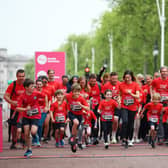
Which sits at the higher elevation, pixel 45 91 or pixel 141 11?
pixel 141 11

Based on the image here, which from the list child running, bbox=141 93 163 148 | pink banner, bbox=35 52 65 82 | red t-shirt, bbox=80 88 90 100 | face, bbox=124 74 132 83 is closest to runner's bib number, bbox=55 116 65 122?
red t-shirt, bbox=80 88 90 100

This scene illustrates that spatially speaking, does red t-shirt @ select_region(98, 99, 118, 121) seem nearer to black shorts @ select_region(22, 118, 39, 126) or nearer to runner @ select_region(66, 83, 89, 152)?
runner @ select_region(66, 83, 89, 152)

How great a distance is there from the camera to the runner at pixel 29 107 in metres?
11.1

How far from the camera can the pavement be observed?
9.76 meters

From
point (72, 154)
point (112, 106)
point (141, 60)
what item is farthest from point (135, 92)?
point (141, 60)

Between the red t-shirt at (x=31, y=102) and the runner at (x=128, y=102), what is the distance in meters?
2.74

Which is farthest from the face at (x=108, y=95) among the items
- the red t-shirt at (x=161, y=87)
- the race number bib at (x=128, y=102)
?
the red t-shirt at (x=161, y=87)

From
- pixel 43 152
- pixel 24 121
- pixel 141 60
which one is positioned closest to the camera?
pixel 24 121

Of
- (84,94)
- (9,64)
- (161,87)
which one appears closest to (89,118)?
(84,94)

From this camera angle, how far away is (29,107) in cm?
1107

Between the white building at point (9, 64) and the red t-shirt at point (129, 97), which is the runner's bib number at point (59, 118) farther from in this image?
the white building at point (9, 64)

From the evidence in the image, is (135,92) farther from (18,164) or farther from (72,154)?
(18,164)

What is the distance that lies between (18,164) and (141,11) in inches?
1298

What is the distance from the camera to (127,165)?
380 inches
